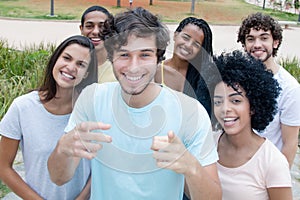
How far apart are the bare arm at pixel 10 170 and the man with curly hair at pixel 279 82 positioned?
1078 mm

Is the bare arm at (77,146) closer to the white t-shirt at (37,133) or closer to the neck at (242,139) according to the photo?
the white t-shirt at (37,133)

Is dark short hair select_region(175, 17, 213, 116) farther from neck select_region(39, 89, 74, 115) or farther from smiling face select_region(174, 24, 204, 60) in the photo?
neck select_region(39, 89, 74, 115)

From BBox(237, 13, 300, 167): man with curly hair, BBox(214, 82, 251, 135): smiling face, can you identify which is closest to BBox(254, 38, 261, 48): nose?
BBox(237, 13, 300, 167): man with curly hair

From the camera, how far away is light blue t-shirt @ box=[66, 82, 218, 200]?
1.26 metres

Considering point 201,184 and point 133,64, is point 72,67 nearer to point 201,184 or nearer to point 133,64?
point 133,64

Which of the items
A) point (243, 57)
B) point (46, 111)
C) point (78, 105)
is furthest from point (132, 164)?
point (243, 57)

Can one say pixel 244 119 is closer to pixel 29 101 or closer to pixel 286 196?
pixel 286 196

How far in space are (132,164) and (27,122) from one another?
23.6 inches

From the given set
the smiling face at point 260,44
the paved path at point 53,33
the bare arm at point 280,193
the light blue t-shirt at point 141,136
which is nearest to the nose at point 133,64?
the light blue t-shirt at point 141,136

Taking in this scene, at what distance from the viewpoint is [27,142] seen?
5.63 feet

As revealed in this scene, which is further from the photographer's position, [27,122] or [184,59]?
[184,59]

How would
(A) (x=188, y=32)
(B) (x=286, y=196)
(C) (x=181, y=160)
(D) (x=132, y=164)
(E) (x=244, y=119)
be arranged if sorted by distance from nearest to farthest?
(C) (x=181, y=160), (D) (x=132, y=164), (B) (x=286, y=196), (E) (x=244, y=119), (A) (x=188, y=32)

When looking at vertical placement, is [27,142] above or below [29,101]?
below

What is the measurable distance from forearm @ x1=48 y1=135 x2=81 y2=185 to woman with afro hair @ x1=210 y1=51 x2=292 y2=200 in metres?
0.55
